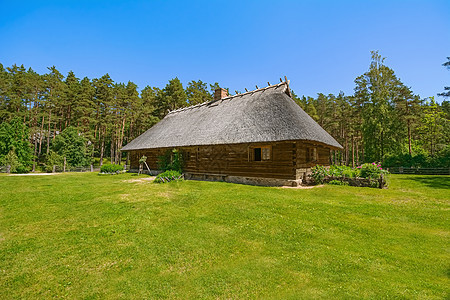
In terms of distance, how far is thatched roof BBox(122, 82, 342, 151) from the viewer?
1420 centimetres

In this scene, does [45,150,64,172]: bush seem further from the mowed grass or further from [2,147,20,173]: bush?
the mowed grass

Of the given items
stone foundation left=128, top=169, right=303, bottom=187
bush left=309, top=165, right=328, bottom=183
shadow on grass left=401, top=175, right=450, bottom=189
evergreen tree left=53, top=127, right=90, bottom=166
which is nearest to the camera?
shadow on grass left=401, top=175, right=450, bottom=189

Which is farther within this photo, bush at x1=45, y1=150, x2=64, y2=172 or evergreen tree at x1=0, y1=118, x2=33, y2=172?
evergreen tree at x1=0, y1=118, x2=33, y2=172

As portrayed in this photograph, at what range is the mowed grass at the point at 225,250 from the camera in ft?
11.3

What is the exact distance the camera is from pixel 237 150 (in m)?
15.9

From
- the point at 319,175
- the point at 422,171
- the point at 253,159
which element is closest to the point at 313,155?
the point at 319,175

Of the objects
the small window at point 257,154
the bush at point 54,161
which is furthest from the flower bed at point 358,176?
the bush at point 54,161

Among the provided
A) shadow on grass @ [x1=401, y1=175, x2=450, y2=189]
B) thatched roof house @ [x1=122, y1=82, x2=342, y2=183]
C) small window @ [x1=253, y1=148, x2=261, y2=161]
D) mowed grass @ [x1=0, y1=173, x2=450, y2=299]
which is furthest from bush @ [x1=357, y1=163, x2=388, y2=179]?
small window @ [x1=253, y1=148, x2=261, y2=161]

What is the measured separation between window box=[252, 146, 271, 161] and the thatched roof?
135cm

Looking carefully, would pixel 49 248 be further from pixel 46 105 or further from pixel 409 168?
pixel 46 105

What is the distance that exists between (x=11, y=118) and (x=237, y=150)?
38.7m

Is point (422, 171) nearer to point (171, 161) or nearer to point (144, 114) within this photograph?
point (171, 161)

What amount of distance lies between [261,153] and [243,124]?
2887mm

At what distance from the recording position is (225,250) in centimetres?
478
